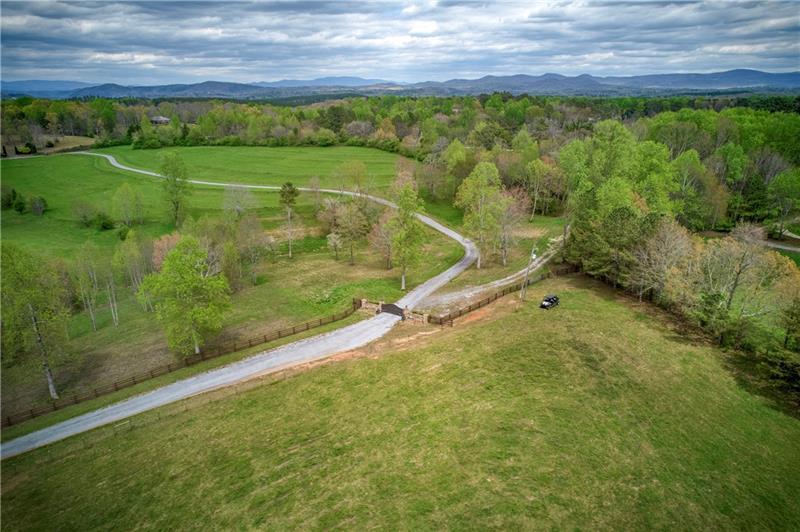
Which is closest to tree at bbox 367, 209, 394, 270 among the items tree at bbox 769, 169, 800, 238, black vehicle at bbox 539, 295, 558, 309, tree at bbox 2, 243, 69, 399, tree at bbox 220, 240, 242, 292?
tree at bbox 220, 240, 242, 292

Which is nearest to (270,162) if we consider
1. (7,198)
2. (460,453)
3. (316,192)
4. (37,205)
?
(316,192)

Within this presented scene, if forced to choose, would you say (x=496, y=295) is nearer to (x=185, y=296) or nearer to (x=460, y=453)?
(x=460, y=453)

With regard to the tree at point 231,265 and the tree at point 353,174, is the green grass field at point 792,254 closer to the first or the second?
the tree at point 353,174

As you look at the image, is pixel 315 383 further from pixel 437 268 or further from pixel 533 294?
pixel 437 268

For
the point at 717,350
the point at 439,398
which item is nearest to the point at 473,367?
the point at 439,398

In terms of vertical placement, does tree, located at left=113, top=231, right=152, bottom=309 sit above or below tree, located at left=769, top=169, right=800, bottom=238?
below

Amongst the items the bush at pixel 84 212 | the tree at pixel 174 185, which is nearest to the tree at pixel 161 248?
the tree at pixel 174 185

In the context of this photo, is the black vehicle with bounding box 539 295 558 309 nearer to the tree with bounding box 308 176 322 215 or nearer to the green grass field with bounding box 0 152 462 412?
the green grass field with bounding box 0 152 462 412
